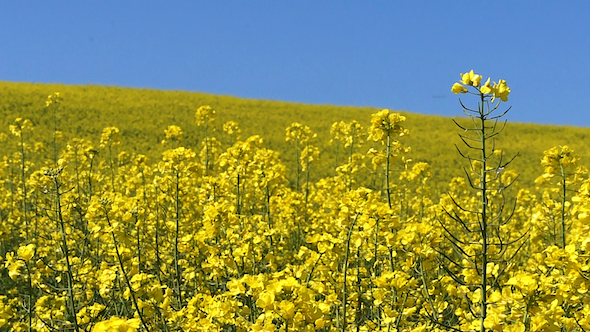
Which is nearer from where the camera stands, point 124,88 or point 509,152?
point 509,152

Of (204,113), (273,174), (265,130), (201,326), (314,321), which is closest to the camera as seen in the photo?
(314,321)

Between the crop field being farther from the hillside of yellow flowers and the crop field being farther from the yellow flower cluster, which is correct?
the hillside of yellow flowers

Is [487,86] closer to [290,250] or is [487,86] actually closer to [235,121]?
[290,250]

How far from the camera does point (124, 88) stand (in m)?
37.7

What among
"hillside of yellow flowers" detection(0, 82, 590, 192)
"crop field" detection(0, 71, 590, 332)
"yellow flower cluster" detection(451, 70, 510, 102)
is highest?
"hillside of yellow flowers" detection(0, 82, 590, 192)

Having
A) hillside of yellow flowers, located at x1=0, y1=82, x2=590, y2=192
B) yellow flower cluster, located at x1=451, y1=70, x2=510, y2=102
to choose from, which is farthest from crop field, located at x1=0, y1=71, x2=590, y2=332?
hillside of yellow flowers, located at x1=0, y1=82, x2=590, y2=192

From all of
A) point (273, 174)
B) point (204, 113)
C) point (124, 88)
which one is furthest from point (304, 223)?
point (124, 88)

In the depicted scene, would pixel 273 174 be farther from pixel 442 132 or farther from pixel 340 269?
pixel 442 132

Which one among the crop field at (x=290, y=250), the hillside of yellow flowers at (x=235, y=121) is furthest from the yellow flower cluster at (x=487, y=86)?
the hillside of yellow flowers at (x=235, y=121)

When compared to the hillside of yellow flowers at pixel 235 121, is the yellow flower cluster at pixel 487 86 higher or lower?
lower

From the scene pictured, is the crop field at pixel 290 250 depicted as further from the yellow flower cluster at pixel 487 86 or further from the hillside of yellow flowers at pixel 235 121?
the hillside of yellow flowers at pixel 235 121

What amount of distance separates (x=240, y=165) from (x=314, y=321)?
10.3ft

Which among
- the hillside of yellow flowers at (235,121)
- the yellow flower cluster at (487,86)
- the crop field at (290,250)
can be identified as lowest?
the crop field at (290,250)

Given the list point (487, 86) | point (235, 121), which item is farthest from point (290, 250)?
point (235, 121)
